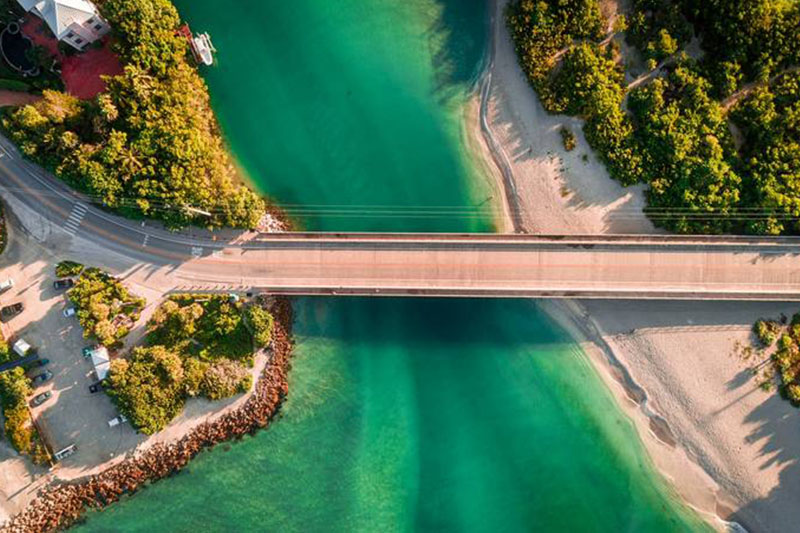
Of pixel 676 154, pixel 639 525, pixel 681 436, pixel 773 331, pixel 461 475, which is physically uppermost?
pixel 676 154

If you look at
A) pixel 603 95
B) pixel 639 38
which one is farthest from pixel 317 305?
pixel 639 38

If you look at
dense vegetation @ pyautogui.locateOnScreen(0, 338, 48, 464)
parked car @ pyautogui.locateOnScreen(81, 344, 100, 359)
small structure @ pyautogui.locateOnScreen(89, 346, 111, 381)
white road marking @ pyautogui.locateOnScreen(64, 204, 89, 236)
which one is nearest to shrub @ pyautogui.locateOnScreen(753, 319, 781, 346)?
small structure @ pyautogui.locateOnScreen(89, 346, 111, 381)

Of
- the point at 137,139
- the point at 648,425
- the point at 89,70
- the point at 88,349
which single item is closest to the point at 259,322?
the point at 88,349

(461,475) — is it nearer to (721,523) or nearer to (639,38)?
(721,523)

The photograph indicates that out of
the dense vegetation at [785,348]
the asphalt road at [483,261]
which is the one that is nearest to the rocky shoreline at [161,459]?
the asphalt road at [483,261]

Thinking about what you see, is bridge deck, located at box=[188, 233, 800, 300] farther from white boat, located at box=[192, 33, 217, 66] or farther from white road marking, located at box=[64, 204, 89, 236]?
white boat, located at box=[192, 33, 217, 66]

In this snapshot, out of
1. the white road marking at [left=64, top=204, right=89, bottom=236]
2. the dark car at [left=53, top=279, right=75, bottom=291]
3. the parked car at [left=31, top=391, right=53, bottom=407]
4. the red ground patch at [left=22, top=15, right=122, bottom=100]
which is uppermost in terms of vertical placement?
the red ground patch at [left=22, top=15, right=122, bottom=100]

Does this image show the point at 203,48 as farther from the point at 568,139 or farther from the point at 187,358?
the point at 568,139
